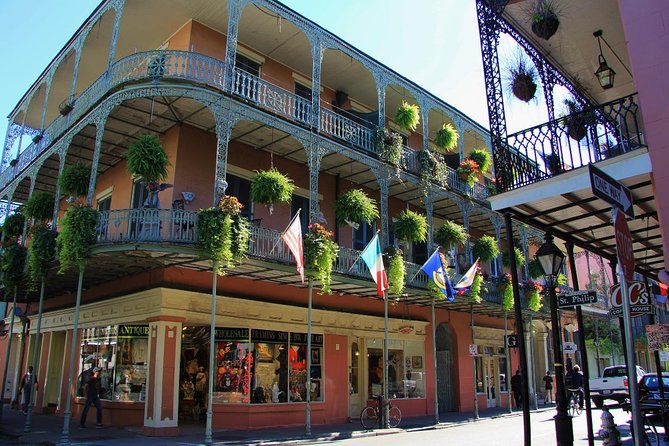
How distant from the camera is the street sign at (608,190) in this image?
4.65 meters

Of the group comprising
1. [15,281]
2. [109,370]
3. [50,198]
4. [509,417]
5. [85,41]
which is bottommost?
[509,417]

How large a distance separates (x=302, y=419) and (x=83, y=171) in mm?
9751

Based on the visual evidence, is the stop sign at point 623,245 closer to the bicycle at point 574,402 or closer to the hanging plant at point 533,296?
the bicycle at point 574,402

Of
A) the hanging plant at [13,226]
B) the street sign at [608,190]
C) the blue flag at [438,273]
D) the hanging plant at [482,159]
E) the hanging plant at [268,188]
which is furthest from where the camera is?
the hanging plant at [482,159]

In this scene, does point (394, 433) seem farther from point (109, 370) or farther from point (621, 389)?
point (621, 389)

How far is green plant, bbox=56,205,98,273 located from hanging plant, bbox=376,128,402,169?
30.6 feet

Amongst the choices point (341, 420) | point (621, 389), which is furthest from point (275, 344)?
point (621, 389)

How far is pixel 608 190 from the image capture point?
490cm

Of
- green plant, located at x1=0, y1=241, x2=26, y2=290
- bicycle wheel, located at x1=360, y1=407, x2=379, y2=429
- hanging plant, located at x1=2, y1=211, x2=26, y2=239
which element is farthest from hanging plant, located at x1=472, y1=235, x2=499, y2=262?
hanging plant, located at x1=2, y1=211, x2=26, y2=239

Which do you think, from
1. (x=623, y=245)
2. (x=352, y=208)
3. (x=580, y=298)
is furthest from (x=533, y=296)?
(x=623, y=245)

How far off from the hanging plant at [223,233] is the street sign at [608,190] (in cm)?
908

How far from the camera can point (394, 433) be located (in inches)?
626

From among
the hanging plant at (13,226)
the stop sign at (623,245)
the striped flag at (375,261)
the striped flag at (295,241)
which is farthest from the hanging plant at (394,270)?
the hanging plant at (13,226)

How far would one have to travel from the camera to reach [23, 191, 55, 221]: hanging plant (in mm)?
16578
